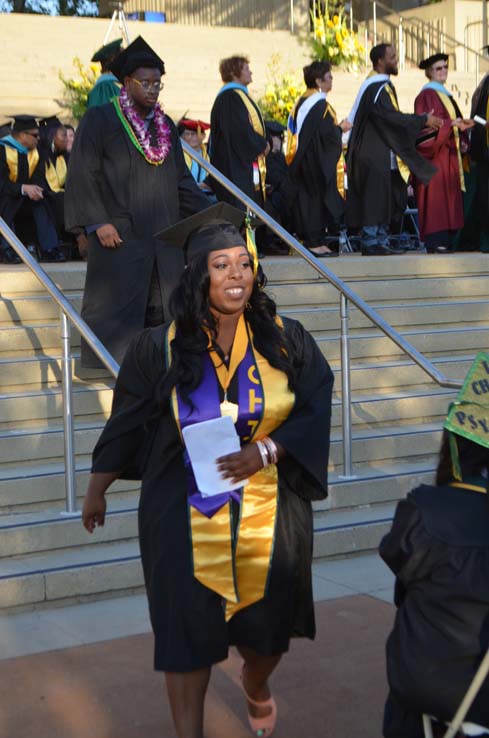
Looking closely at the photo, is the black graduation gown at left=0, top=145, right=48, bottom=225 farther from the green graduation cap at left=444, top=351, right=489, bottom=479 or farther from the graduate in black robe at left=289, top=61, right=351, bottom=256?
the green graduation cap at left=444, top=351, right=489, bottom=479

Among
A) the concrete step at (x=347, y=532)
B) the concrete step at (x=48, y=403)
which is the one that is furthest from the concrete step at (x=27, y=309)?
the concrete step at (x=347, y=532)

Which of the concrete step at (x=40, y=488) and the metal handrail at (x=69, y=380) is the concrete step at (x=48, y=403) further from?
the metal handrail at (x=69, y=380)

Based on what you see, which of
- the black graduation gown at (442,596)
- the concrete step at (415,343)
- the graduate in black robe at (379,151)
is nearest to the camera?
the black graduation gown at (442,596)

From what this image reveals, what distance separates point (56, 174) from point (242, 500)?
9709 millimetres

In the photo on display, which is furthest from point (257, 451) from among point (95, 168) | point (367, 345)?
point (367, 345)

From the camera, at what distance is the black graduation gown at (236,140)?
36.0 feet

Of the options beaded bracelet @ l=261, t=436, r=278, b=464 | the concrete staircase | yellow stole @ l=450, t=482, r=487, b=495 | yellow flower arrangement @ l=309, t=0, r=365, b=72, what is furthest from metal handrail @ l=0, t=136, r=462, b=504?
yellow flower arrangement @ l=309, t=0, r=365, b=72

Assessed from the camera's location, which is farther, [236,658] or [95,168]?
[95,168]

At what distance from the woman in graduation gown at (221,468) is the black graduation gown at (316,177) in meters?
7.37

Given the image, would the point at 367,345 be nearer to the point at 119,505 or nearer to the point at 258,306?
the point at 119,505

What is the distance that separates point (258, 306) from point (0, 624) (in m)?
2.18

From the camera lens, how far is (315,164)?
11.3 metres

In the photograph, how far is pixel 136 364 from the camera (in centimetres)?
398

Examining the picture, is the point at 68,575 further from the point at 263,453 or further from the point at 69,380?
the point at 263,453
